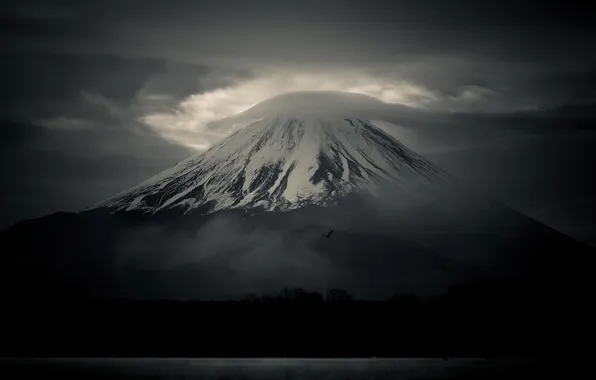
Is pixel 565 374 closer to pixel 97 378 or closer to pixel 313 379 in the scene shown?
pixel 313 379

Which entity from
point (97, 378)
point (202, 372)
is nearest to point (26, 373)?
point (97, 378)

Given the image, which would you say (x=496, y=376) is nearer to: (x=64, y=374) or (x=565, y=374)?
(x=565, y=374)

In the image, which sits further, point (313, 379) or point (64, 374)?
point (64, 374)

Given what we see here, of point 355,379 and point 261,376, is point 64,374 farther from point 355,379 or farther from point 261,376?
point 355,379

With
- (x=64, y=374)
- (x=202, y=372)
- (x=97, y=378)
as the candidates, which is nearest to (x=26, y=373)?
(x=64, y=374)

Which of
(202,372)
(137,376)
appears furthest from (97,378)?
(202,372)

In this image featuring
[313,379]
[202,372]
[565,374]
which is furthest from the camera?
[202,372]

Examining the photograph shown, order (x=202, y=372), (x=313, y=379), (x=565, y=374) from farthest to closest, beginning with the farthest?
(x=202, y=372) → (x=565, y=374) → (x=313, y=379)

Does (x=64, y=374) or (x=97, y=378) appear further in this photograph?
(x=64, y=374)
